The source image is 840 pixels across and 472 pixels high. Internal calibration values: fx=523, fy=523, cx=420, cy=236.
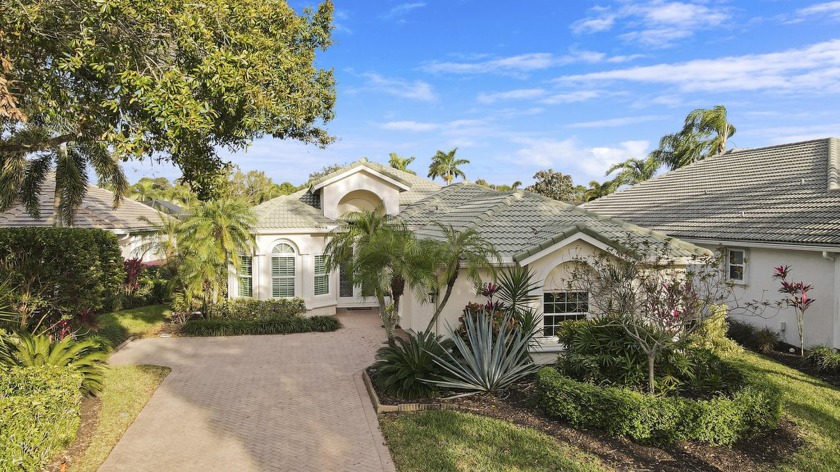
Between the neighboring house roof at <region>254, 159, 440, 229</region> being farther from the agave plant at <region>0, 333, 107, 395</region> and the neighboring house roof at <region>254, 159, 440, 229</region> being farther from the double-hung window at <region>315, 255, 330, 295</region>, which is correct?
the agave plant at <region>0, 333, 107, 395</region>

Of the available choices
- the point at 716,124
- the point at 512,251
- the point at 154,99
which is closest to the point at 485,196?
the point at 512,251

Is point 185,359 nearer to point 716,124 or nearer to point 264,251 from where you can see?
point 264,251

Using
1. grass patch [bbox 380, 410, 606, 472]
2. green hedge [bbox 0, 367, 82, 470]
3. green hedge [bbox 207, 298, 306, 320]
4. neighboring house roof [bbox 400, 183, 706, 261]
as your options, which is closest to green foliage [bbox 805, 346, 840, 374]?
neighboring house roof [bbox 400, 183, 706, 261]

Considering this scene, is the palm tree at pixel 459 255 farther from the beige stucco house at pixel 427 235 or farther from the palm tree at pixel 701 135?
the palm tree at pixel 701 135

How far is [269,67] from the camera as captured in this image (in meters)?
10.6

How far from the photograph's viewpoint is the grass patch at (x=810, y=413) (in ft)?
25.7

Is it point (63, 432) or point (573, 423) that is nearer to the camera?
point (63, 432)

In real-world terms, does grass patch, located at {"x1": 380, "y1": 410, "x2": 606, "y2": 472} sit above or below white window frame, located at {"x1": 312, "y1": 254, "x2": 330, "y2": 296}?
below

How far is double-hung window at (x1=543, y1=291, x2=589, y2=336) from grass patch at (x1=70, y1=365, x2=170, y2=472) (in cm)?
970

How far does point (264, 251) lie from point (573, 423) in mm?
14036

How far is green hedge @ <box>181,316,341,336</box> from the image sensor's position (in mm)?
17797

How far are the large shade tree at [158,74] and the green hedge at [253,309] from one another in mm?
7627

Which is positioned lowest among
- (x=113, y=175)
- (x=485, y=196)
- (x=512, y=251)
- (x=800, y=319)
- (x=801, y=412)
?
(x=801, y=412)

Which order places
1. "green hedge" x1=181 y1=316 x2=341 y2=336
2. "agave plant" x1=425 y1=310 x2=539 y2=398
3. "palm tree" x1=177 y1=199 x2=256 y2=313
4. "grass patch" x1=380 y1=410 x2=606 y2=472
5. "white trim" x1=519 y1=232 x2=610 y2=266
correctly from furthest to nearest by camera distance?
"green hedge" x1=181 y1=316 x2=341 y2=336
"palm tree" x1=177 y1=199 x2=256 y2=313
"white trim" x1=519 y1=232 x2=610 y2=266
"agave plant" x1=425 y1=310 x2=539 y2=398
"grass patch" x1=380 y1=410 x2=606 y2=472
